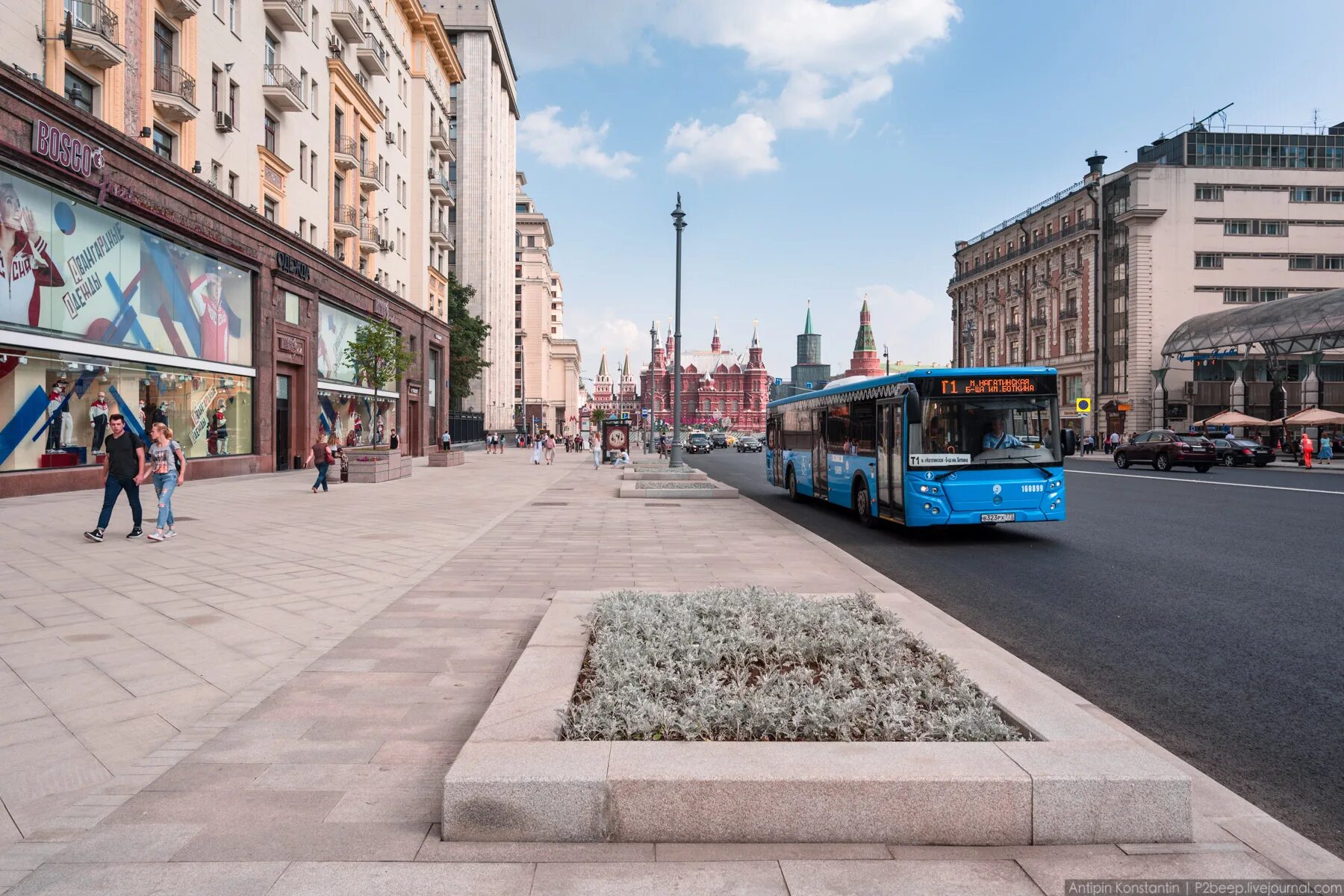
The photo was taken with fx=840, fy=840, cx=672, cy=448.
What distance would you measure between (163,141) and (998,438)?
2082 cm

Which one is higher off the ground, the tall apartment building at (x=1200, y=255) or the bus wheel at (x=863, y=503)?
the tall apartment building at (x=1200, y=255)

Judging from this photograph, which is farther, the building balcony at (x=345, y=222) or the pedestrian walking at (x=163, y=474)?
the building balcony at (x=345, y=222)

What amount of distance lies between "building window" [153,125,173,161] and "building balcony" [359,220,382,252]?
13.8 m

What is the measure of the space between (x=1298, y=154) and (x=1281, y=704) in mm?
69966

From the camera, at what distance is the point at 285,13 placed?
2692 centimetres

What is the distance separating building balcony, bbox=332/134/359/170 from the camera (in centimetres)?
3256

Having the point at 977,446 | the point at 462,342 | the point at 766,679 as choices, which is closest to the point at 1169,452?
the point at 977,446

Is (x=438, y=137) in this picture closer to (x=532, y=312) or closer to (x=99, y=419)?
(x=99, y=419)

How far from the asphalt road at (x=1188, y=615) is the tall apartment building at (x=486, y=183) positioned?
6034 centimetres

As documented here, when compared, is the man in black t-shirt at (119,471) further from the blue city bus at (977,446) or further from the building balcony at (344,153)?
the building balcony at (344,153)

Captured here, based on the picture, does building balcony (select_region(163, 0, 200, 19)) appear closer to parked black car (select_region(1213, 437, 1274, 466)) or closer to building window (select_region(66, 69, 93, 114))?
building window (select_region(66, 69, 93, 114))

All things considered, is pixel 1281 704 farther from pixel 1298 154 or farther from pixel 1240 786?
pixel 1298 154

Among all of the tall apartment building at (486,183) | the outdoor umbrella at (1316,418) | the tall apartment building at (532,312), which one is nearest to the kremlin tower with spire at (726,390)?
the tall apartment building at (532,312)

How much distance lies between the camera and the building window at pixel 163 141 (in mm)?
20484
